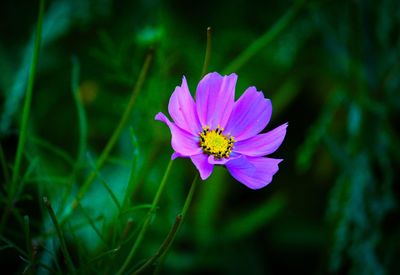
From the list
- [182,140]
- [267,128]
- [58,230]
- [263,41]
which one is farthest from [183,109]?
[267,128]

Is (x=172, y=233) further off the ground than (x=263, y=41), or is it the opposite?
(x=263, y=41)

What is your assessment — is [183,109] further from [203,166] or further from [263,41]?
[263,41]

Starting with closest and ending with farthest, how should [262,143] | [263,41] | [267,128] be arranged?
1. [262,143]
2. [263,41]
3. [267,128]

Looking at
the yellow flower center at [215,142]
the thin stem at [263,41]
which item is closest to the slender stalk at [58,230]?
the yellow flower center at [215,142]

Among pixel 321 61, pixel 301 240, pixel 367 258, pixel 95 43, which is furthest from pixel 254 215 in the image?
pixel 95 43

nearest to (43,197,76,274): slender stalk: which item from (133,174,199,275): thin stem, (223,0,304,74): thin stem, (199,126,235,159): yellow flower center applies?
(133,174,199,275): thin stem

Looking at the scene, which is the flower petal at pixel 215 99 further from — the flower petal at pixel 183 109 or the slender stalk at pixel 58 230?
the slender stalk at pixel 58 230

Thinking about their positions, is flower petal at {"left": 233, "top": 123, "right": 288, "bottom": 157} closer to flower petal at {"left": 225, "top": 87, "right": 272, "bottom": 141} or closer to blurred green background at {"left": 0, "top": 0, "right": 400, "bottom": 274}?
flower petal at {"left": 225, "top": 87, "right": 272, "bottom": 141}
